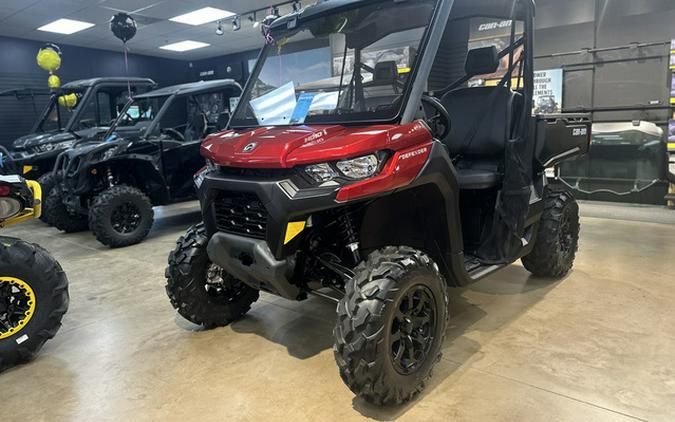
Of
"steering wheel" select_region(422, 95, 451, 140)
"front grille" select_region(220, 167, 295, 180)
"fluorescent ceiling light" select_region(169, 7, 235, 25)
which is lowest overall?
"front grille" select_region(220, 167, 295, 180)

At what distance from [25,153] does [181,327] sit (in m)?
5.77

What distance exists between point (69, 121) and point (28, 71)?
530cm

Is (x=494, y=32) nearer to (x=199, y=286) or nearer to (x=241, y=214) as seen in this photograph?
(x=241, y=214)

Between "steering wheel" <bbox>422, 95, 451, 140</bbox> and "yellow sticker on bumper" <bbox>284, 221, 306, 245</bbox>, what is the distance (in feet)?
2.77

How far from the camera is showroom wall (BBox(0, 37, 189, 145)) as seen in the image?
11.1 m

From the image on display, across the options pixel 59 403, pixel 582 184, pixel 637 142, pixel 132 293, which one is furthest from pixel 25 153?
pixel 637 142

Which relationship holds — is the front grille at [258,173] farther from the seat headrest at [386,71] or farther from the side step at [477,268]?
the side step at [477,268]

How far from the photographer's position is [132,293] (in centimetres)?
400

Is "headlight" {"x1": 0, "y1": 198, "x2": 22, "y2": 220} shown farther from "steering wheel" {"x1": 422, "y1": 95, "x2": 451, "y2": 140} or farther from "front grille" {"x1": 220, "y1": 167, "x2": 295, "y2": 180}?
"steering wheel" {"x1": 422, "y1": 95, "x2": 451, "y2": 140}

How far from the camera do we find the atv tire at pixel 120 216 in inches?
216

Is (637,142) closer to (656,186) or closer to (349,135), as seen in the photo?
(656,186)

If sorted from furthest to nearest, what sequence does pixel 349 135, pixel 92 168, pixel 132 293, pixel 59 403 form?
pixel 92 168, pixel 132 293, pixel 59 403, pixel 349 135

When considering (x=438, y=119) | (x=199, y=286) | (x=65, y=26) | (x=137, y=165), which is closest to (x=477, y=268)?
(x=438, y=119)

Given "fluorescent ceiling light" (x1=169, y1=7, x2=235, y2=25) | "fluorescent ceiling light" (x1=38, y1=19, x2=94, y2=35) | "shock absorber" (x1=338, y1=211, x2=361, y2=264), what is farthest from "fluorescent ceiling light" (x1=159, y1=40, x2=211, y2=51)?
"shock absorber" (x1=338, y1=211, x2=361, y2=264)
